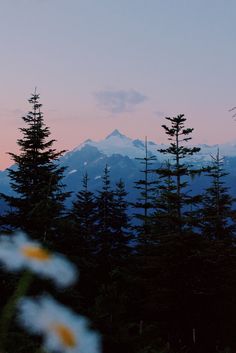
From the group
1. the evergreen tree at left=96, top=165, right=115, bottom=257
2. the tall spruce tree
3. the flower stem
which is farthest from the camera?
the evergreen tree at left=96, top=165, right=115, bottom=257

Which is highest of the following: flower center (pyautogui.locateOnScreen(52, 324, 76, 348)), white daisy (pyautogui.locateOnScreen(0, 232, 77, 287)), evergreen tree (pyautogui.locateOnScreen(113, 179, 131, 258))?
evergreen tree (pyautogui.locateOnScreen(113, 179, 131, 258))

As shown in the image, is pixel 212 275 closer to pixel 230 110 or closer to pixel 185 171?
pixel 185 171

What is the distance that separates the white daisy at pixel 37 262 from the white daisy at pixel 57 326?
0.05 metres

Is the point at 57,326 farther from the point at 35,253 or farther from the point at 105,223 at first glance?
the point at 105,223

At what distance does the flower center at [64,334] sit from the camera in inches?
31.2

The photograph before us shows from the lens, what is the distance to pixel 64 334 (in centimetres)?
80

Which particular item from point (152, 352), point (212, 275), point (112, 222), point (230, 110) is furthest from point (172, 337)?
point (112, 222)

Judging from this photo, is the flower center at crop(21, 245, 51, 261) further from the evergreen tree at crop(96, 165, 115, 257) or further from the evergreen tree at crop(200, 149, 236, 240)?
the evergreen tree at crop(96, 165, 115, 257)

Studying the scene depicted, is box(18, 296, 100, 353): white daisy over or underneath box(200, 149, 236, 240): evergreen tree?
underneath

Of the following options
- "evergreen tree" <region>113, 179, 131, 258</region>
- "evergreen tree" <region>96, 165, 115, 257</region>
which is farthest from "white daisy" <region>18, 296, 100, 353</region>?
"evergreen tree" <region>113, 179, 131, 258</region>

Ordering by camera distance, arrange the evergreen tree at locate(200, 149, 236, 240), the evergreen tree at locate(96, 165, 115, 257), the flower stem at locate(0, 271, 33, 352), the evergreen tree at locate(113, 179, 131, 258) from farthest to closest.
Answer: the evergreen tree at locate(113, 179, 131, 258) < the evergreen tree at locate(96, 165, 115, 257) < the evergreen tree at locate(200, 149, 236, 240) < the flower stem at locate(0, 271, 33, 352)

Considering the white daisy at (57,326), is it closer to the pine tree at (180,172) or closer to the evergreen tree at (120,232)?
the pine tree at (180,172)

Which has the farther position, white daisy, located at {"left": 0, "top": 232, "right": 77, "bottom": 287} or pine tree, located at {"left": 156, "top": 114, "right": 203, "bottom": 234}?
pine tree, located at {"left": 156, "top": 114, "right": 203, "bottom": 234}

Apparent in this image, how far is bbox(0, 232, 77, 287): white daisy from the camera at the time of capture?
2.74 feet
